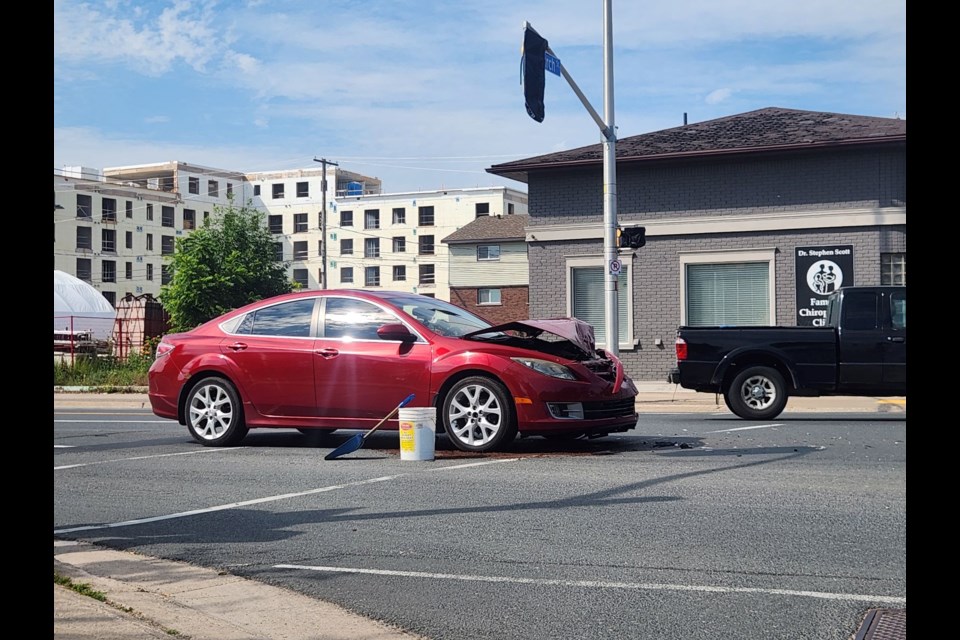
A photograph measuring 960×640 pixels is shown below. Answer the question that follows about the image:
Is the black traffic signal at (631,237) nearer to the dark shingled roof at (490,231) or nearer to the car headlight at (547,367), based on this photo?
the car headlight at (547,367)

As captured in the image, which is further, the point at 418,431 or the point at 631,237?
the point at 631,237

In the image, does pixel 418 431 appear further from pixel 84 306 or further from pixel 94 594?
pixel 84 306

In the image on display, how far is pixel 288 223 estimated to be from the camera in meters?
108

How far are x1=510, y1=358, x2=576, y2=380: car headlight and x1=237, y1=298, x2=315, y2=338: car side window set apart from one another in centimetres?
248

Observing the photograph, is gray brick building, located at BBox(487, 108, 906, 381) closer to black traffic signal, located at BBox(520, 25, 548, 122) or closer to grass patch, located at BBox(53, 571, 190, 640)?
black traffic signal, located at BBox(520, 25, 548, 122)

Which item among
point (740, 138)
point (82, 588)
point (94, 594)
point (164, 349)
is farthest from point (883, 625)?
point (740, 138)

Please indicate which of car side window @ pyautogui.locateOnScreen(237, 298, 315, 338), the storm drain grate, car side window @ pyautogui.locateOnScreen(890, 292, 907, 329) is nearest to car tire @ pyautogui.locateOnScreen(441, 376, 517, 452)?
car side window @ pyautogui.locateOnScreen(237, 298, 315, 338)

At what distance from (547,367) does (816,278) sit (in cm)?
1662

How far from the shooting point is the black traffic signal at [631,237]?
64.4 ft

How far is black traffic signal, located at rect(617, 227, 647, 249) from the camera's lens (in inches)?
773

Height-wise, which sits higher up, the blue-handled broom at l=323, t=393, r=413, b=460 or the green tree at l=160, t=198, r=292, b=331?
the green tree at l=160, t=198, r=292, b=331

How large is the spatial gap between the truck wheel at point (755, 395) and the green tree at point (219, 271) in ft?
196

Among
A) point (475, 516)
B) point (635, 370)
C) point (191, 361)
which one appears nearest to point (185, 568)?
point (475, 516)
